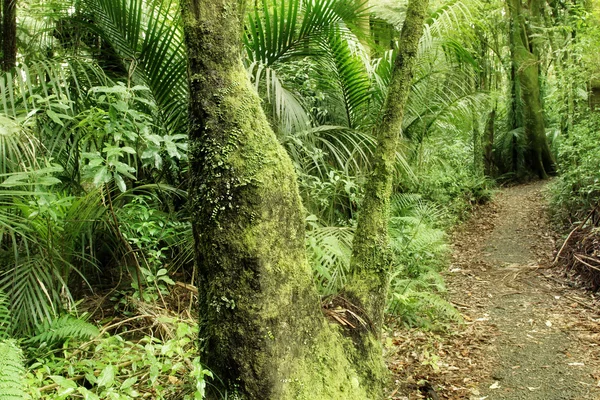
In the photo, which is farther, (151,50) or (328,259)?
(151,50)

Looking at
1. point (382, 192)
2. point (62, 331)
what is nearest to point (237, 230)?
point (382, 192)

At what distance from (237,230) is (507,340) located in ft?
11.2

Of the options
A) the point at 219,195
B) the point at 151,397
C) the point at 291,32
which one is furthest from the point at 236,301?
the point at 291,32

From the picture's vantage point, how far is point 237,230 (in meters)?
2.12

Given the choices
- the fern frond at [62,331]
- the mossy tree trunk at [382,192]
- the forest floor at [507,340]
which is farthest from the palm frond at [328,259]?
the fern frond at [62,331]

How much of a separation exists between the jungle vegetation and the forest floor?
1.29 ft

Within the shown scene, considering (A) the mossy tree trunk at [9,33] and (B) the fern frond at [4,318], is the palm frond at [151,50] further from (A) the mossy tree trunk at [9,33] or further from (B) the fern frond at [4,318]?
(B) the fern frond at [4,318]

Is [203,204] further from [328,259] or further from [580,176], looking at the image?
[580,176]

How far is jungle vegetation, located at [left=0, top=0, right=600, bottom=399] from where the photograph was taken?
214 centimetres

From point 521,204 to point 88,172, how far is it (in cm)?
1175

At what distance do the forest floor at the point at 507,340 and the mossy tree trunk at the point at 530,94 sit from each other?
8959 mm

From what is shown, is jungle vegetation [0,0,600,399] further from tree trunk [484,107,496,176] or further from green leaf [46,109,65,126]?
tree trunk [484,107,496,176]

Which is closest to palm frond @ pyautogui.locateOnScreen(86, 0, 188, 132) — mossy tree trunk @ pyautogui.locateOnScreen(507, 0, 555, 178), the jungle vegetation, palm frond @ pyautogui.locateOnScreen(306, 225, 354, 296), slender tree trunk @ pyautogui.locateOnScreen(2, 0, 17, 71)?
the jungle vegetation

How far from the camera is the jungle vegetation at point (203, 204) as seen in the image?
2.14m
